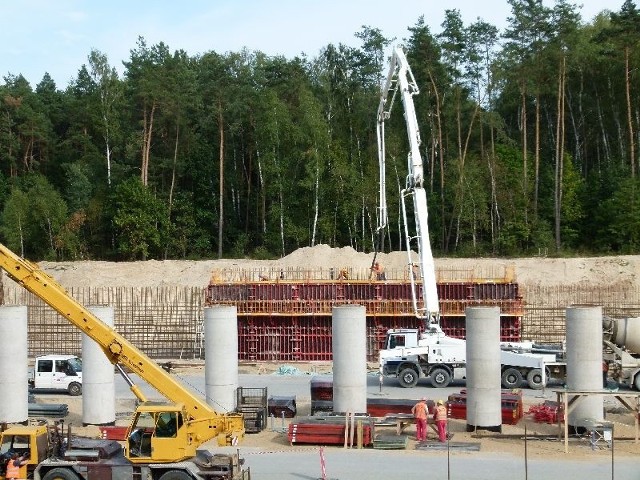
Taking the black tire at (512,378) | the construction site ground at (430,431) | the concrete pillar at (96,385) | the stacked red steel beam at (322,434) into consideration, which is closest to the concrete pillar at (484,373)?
the construction site ground at (430,431)

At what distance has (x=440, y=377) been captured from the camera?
1125 inches

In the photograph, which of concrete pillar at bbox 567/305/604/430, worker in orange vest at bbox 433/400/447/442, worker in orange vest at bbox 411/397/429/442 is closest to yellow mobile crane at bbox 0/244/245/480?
worker in orange vest at bbox 411/397/429/442

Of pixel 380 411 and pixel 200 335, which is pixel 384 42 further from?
pixel 380 411

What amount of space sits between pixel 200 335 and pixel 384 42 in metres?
33.6

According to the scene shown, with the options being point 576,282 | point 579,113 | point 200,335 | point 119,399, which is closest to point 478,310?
point 119,399

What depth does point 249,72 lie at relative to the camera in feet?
214

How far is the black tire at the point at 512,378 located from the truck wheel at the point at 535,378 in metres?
0.29

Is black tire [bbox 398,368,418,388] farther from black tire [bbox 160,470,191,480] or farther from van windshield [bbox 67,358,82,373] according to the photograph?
black tire [bbox 160,470,191,480]

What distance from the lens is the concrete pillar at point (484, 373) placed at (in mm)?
21641

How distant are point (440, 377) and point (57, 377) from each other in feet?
41.4

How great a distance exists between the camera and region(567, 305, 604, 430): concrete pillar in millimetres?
21188

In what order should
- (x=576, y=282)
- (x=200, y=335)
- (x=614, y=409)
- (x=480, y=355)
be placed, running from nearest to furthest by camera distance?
(x=480, y=355) → (x=614, y=409) → (x=200, y=335) → (x=576, y=282)

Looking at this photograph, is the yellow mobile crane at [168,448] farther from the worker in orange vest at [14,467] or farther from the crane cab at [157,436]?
the worker in orange vest at [14,467]

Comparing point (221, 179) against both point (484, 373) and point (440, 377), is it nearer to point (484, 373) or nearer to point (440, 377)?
point (440, 377)
